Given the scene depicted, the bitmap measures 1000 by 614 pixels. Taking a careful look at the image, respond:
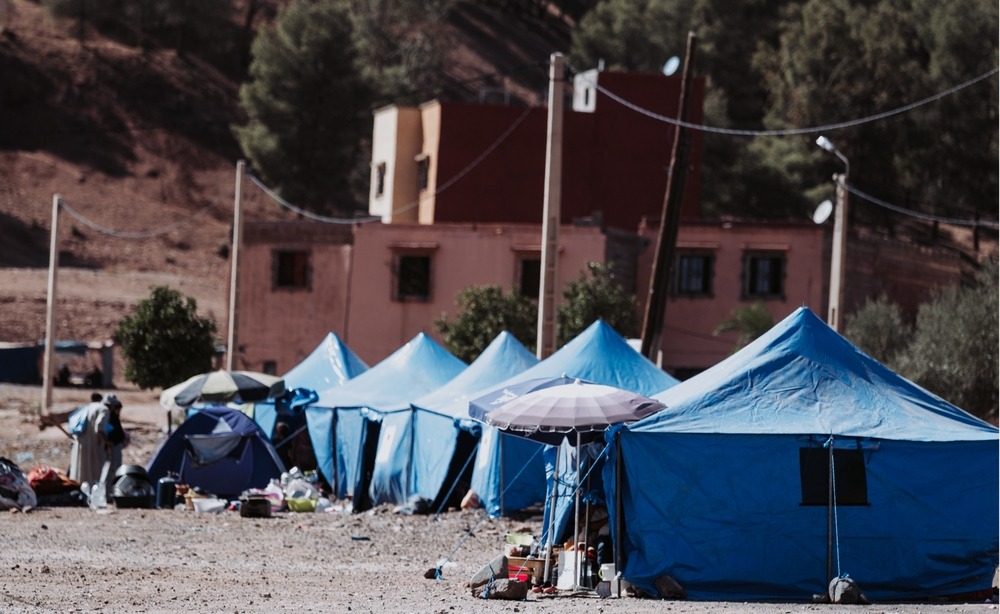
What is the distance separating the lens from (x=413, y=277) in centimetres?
4538

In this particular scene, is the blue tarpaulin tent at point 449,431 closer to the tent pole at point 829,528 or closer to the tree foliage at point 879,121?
the tent pole at point 829,528

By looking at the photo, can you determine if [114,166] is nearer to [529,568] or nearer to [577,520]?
[529,568]

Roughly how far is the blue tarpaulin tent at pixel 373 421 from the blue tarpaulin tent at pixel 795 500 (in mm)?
9139

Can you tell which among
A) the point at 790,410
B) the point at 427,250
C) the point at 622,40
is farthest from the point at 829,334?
the point at 622,40

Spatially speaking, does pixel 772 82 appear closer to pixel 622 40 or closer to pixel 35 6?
pixel 622 40

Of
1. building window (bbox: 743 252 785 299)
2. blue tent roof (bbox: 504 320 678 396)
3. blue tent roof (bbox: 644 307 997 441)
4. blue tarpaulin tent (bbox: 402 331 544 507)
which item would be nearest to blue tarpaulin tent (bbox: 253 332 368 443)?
blue tarpaulin tent (bbox: 402 331 544 507)

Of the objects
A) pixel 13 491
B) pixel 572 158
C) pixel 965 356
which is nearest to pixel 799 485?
pixel 13 491

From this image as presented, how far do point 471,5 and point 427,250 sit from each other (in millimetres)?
68438

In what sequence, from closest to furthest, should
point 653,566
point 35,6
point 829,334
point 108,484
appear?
point 653,566 → point 829,334 → point 108,484 → point 35,6

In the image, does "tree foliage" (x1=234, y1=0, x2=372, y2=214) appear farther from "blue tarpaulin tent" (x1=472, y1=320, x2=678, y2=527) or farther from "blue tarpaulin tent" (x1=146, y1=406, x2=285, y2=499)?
"blue tarpaulin tent" (x1=472, y1=320, x2=678, y2=527)

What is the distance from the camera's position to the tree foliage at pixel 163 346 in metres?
42.8

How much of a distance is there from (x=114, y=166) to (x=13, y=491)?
63.2 m

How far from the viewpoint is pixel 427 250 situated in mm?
44906

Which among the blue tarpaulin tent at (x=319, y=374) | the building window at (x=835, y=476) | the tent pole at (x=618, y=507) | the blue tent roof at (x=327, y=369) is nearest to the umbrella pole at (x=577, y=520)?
the tent pole at (x=618, y=507)
